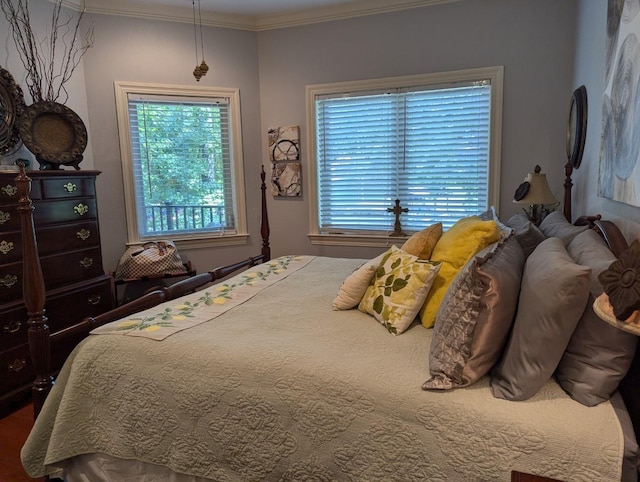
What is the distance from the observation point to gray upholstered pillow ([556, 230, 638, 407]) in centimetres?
121

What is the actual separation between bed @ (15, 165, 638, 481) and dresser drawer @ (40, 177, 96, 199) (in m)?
1.28

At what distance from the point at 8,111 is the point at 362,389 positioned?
3.07 metres

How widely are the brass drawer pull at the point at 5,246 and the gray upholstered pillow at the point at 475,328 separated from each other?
8.42 ft

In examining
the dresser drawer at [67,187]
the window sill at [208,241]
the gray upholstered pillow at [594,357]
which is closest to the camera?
the gray upholstered pillow at [594,357]

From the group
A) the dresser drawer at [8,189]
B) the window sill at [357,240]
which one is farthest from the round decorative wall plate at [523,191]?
the dresser drawer at [8,189]

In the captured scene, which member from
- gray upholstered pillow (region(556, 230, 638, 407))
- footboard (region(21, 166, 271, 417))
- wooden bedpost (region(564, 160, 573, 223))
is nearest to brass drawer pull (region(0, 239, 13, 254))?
footboard (region(21, 166, 271, 417))

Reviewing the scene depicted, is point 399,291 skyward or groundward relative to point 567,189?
groundward

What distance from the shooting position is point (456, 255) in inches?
78.0

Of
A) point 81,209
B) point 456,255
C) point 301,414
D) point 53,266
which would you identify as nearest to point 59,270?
point 53,266

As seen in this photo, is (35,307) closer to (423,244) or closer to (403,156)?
(423,244)

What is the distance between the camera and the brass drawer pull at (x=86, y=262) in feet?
10.4

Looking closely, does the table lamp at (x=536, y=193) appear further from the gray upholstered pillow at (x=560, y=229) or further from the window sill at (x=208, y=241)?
the window sill at (x=208, y=241)

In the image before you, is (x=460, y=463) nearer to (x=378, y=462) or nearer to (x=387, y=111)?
(x=378, y=462)

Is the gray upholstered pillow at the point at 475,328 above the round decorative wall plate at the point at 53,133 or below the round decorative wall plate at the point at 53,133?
below
